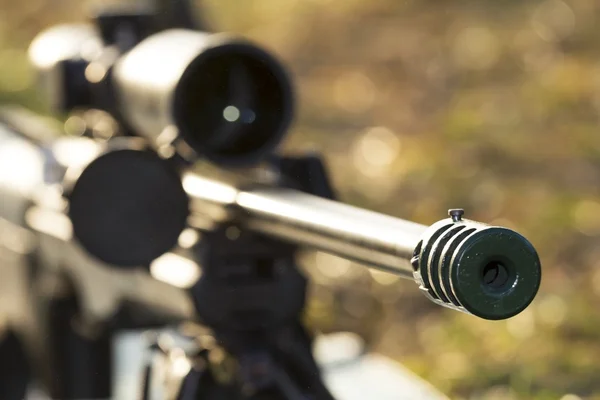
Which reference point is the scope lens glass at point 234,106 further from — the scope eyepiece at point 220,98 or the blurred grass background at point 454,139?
the blurred grass background at point 454,139

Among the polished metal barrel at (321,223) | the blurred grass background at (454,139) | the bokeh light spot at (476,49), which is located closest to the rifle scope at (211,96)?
the polished metal barrel at (321,223)

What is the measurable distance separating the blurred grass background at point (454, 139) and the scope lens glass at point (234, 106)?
246 cm

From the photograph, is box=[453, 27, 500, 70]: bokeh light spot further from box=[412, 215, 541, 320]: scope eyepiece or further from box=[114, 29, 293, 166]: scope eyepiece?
box=[412, 215, 541, 320]: scope eyepiece

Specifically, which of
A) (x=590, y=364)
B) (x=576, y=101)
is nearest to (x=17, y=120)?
(x=590, y=364)

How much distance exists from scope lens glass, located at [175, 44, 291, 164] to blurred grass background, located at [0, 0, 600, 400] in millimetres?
2456

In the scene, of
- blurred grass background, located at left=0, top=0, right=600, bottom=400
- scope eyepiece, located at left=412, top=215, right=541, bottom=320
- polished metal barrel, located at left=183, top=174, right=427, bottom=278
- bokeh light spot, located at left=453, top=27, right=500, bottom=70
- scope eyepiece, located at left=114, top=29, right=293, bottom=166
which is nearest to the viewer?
scope eyepiece, located at left=412, top=215, right=541, bottom=320

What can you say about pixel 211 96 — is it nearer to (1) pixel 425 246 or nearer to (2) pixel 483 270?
(1) pixel 425 246

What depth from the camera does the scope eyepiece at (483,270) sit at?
8.38ft

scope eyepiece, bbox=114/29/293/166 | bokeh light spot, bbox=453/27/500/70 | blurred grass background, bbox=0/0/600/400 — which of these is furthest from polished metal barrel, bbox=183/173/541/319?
bokeh light spot, bbox=453/27/500/70

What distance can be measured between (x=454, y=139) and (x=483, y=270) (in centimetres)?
771

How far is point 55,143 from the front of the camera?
15.7 ft

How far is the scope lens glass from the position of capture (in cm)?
354

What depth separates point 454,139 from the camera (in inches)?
402

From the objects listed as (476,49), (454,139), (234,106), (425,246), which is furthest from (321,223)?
(476,49)
